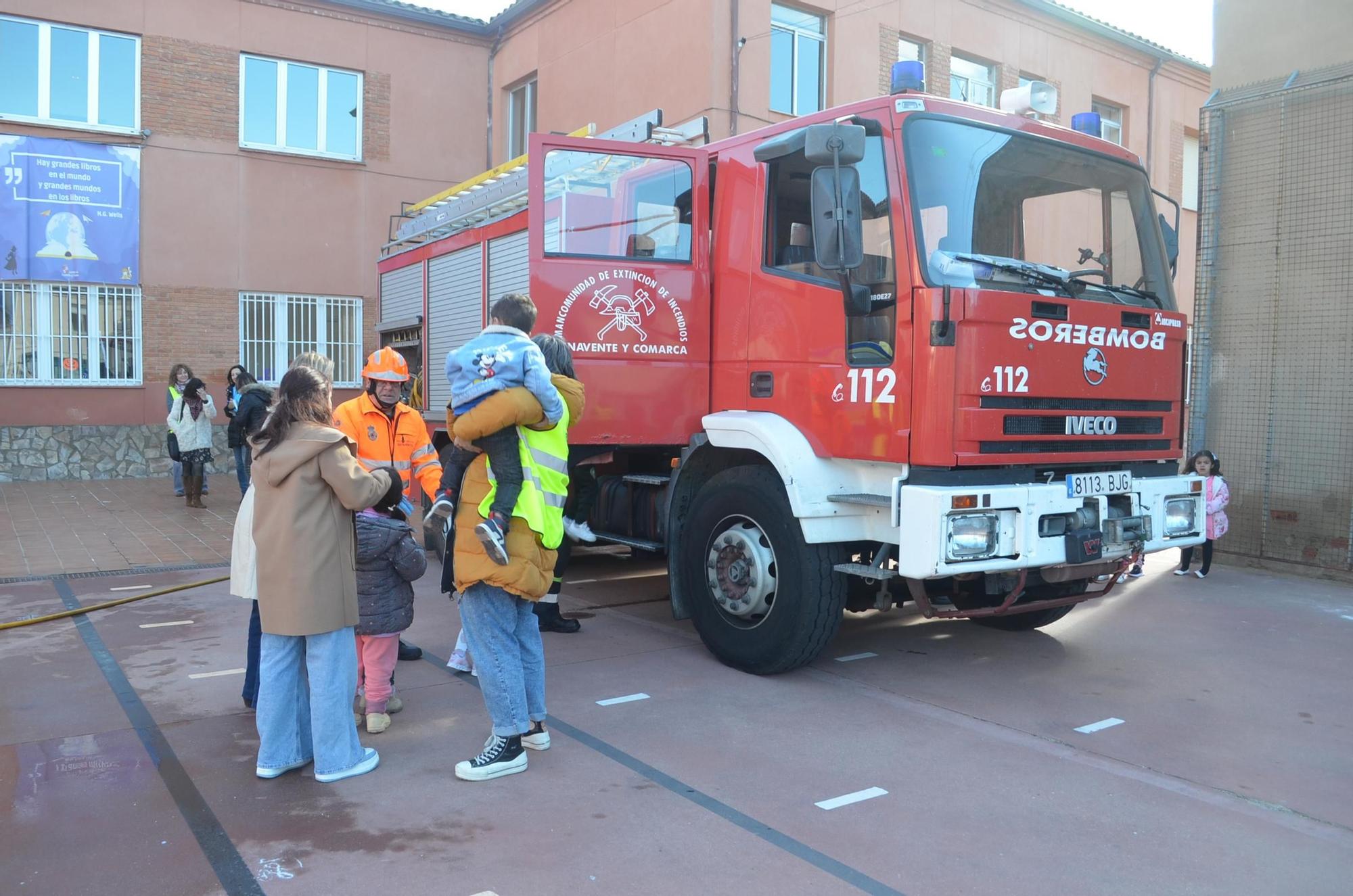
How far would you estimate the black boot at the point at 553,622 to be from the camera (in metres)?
6.50

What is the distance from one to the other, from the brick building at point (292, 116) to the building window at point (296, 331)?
4 centimetres

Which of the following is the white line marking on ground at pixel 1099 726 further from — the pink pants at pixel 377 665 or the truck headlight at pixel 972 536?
the pink pants at pixel 377 665

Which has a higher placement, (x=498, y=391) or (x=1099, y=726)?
(x=498, y=391)

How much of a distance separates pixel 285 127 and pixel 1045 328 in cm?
1465

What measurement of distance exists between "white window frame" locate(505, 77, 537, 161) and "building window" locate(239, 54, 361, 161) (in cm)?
253

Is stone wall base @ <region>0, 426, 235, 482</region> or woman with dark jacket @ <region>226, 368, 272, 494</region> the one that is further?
stone wall base @ <region>0, 426, 235, 482</region>

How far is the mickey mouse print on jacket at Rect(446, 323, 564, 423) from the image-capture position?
4043 mm

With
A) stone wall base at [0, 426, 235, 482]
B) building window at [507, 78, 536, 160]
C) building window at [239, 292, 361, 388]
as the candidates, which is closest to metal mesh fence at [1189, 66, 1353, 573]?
building window at [507, 78, 536, 160]

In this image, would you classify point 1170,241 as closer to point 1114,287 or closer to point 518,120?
point 1114,287

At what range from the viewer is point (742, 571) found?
5.50 metres

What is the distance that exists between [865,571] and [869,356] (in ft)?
3.44

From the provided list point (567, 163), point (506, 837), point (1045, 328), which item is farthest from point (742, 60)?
point (506, 837)

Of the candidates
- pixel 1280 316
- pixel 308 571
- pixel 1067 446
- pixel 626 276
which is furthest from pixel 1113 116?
pixel 308 571

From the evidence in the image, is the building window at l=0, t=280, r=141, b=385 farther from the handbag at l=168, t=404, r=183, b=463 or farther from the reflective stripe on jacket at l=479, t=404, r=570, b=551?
the reflective stripe on jacket at l=479, t=404, r=570, b=551
